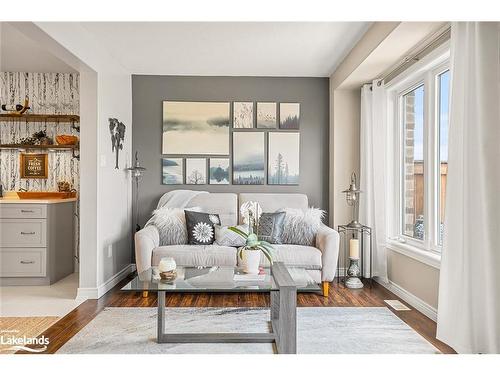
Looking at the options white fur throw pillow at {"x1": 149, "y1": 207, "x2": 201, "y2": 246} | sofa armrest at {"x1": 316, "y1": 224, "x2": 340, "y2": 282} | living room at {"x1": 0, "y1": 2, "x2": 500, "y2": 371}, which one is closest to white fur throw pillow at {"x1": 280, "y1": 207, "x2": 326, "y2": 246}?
living room at {"x1": 0, "y1": 2, "x2": 500, "y2": 371}

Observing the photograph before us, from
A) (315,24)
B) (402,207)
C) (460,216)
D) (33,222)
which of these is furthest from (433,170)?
(33,222)

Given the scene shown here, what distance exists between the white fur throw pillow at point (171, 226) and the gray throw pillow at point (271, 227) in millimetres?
823

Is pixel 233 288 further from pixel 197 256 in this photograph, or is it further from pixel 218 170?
pixel 218 170

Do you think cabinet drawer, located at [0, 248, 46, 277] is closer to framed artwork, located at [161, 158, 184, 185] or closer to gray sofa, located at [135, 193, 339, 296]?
gray sofa, located at [135, 193, 339, 296]

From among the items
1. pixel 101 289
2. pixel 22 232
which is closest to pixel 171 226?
pixel 101 289

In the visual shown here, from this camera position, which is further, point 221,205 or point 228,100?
point 228,100

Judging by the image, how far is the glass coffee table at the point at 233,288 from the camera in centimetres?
249

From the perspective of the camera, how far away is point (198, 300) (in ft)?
13.5

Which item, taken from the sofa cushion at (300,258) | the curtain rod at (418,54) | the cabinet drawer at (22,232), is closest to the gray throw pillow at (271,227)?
the sofa cushion at (300,258)

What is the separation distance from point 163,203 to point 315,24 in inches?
108

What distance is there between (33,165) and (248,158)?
2.70 metres

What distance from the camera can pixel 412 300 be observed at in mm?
3938

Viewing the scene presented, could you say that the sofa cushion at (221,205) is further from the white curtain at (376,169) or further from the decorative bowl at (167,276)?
the decorative bowl at (167,276)
